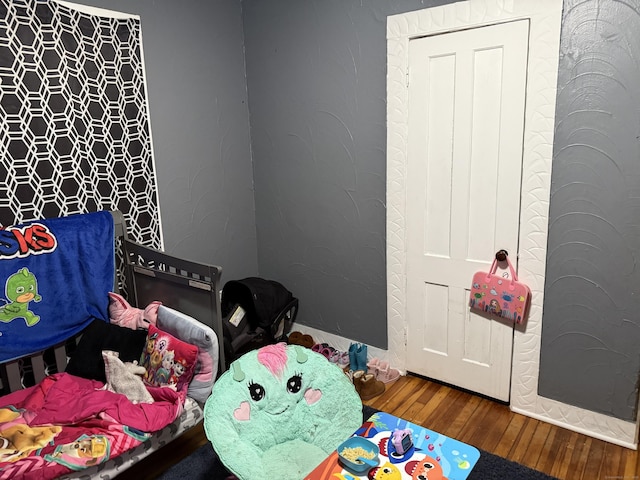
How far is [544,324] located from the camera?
7.72 feet

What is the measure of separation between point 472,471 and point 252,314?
151cm

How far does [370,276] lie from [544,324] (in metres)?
1.02

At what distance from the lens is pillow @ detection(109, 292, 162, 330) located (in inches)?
93.2

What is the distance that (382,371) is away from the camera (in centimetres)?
291

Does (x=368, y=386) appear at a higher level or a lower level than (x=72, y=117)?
lower

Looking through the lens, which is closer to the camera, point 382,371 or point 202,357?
point 202,357

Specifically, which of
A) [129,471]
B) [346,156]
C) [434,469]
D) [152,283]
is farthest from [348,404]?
[346,156]

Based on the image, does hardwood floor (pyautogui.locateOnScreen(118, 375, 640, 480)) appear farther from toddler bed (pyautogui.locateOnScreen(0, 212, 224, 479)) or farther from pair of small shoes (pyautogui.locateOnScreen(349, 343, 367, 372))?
toddler bed (pyautogui.locateOnScreen(0, 212, 224, 479))

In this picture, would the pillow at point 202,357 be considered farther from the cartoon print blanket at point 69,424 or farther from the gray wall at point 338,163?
the gray wall at point 338,163

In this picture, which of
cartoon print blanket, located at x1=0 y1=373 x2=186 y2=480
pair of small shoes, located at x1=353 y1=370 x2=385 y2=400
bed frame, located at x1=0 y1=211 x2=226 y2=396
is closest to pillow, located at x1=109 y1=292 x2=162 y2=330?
bed frame, located at x1=0 y1=211 x2=226 y2=396

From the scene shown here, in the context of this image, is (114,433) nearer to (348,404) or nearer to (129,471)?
(129,471)

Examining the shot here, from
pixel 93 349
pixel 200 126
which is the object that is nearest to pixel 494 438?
pixel 93 349

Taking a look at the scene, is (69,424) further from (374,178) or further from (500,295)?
(500,295)

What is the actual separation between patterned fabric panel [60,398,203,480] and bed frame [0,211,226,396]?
11.4 inches
